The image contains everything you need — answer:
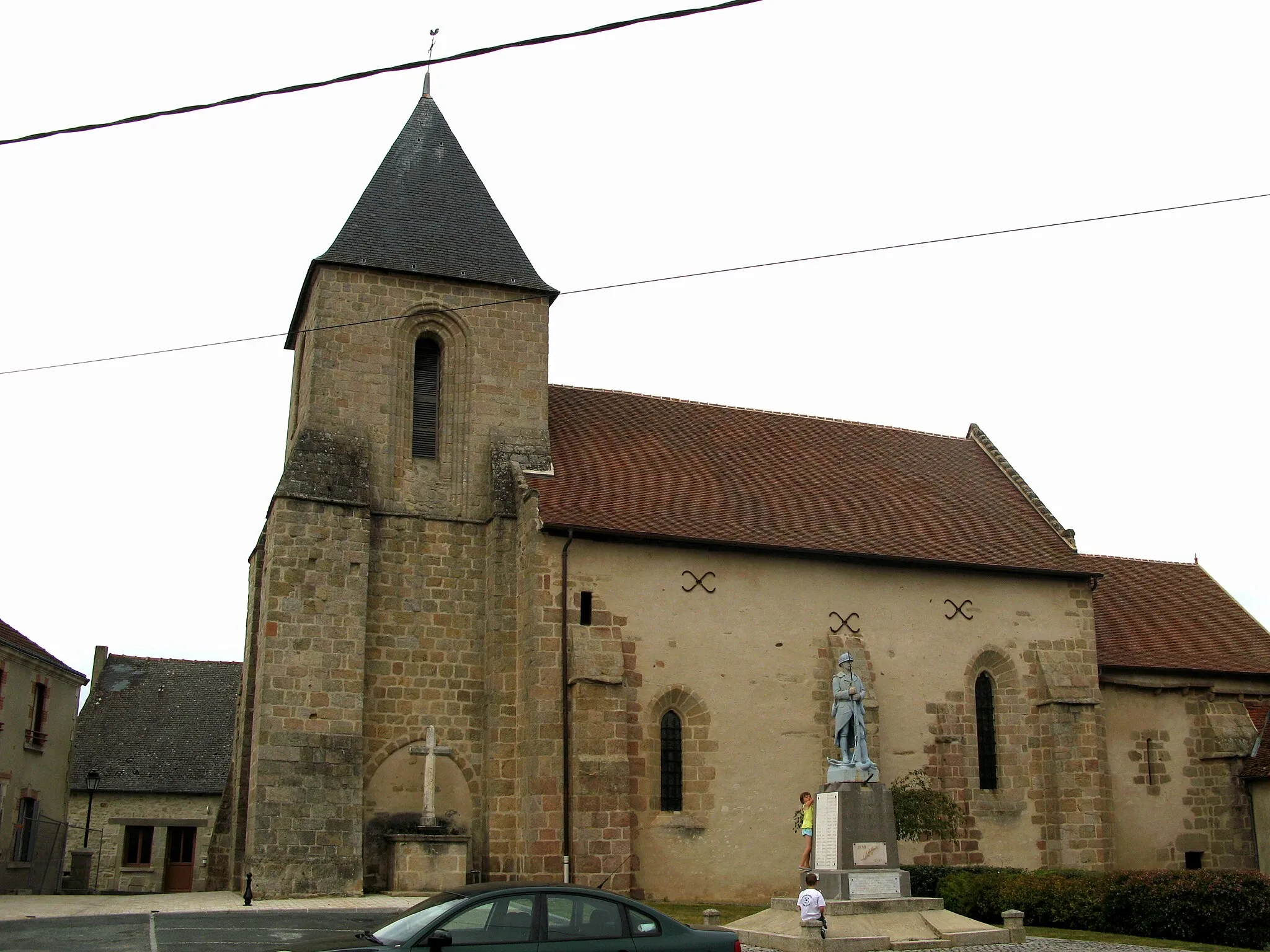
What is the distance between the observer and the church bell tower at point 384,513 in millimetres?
21094

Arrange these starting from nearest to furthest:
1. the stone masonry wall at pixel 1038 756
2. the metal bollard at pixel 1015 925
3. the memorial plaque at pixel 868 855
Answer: the metal bollard at pixel 1015 925 < the memorial plaque at pixel 868 855 < the stone masonry wall at pixel 1038 756

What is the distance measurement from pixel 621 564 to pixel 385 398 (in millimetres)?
5561

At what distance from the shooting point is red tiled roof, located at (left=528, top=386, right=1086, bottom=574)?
23797 millimetres

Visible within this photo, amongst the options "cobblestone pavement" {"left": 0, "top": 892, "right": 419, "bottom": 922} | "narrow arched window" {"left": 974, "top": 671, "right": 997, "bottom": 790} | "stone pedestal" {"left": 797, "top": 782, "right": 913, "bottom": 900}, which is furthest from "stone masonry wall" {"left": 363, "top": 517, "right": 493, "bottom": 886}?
"narrow arched window" {"left": 974, "top": 671, "right": 997, "bottom": 790}

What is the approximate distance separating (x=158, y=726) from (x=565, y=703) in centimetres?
1995

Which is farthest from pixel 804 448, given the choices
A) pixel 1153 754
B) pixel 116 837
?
pixel 116 837

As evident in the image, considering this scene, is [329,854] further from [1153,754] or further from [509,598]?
[1153,754]

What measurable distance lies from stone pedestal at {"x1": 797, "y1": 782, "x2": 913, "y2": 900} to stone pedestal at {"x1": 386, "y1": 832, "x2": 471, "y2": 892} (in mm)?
6558

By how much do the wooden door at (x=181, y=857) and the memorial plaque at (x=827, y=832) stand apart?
75.0 ft

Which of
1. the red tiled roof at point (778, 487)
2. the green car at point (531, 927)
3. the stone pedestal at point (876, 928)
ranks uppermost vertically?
the red tiled roof at point (778, 487)

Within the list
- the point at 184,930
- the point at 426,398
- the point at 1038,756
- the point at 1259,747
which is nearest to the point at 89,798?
the point at 426,398

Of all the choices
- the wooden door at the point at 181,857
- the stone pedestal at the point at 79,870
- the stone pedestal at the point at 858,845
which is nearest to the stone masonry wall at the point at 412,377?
the stone pedestal at the point at 858,845

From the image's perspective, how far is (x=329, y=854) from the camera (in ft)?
67.7

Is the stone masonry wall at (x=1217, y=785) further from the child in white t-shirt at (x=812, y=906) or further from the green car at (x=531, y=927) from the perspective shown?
the green car at (x=531, y=927)
